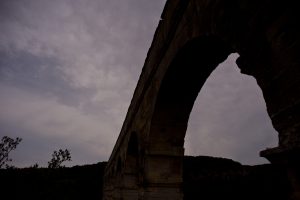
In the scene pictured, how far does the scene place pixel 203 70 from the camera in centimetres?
376

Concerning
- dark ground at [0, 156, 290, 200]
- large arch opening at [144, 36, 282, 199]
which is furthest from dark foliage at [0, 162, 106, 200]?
large arch opening at [144, 36, 282, 199]

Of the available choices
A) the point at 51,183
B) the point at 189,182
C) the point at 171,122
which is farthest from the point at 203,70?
the point at 51,183

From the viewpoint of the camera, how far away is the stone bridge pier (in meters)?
1.40

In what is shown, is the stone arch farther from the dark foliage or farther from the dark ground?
the dark foliage

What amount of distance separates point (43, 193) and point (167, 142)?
16441mm

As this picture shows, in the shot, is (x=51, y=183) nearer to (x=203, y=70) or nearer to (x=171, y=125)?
(x=171, y=125)

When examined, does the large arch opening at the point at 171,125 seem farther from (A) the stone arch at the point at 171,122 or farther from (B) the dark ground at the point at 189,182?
(B) the dark ground at the point at 189,182

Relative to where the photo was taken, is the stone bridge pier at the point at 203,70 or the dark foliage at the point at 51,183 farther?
the dark foliage at the point at 51,183

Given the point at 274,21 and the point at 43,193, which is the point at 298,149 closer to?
the point at 274,21

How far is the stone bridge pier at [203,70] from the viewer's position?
55.2 inches

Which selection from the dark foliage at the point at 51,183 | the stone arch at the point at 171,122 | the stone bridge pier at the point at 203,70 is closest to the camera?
the stone bridge pier at the point at 203,70

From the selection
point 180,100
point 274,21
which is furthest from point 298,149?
point 180,100

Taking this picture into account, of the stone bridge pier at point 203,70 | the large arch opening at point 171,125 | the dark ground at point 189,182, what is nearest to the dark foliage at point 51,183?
the dark ground at point 189,182

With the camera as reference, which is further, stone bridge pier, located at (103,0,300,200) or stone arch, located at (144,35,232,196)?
stone arch, located at (144,35,232,196)
